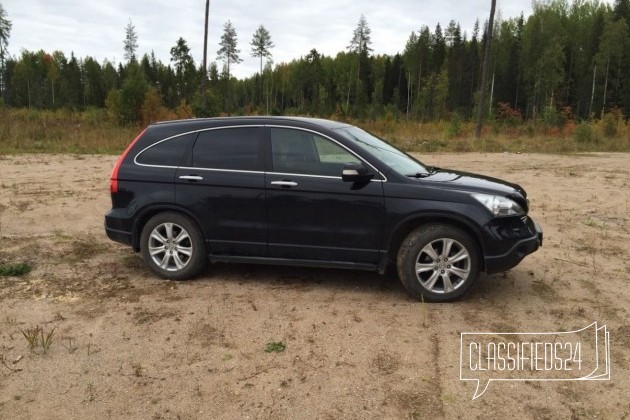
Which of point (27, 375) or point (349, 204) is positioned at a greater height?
point (349, 204)

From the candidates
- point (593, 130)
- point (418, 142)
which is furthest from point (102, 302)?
point (593, 130)

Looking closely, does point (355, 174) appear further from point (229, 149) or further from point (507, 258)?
point (507, 258)

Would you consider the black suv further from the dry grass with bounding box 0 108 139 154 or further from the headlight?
the dry grass with bounding box 0 108 139 154

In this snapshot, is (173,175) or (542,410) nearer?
(542,410)

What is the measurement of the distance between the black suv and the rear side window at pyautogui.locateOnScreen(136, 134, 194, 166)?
0.01 metres

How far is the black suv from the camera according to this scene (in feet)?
15.7

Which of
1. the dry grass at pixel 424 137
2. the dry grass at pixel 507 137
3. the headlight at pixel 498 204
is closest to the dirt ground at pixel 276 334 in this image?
the headlight at pixel 498 204

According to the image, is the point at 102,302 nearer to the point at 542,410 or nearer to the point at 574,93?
the point at 542,410

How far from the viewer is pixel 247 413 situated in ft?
10.3

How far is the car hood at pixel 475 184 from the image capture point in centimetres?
488

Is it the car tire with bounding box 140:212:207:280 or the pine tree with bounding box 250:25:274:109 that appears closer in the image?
the car tire with bounding box 140:212:207:280

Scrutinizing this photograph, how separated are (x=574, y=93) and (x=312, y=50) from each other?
38.3m

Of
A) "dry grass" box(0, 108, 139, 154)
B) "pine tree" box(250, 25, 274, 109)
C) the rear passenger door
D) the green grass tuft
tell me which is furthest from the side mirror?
"pine tree" box(250, 25, 274, 109)

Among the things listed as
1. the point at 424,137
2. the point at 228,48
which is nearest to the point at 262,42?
the point at 228,48
